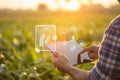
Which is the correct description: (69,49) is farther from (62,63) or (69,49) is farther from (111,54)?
(111,54)

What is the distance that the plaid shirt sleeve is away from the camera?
2605mm

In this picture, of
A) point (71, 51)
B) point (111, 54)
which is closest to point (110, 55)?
point (111, 54)

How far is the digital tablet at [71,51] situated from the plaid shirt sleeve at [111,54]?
57 centimetres

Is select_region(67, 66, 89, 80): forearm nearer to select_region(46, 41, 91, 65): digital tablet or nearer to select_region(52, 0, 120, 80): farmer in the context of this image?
select_region(52, 0, 120, 80): farmer

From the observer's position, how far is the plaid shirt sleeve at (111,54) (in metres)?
2.61

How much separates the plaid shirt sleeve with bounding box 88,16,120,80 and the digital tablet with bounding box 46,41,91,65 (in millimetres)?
571

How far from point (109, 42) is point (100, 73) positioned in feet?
0.57

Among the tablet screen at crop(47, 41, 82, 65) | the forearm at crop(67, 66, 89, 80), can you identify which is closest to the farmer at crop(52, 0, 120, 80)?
the forearm at crop(67, 66, 89, 80)

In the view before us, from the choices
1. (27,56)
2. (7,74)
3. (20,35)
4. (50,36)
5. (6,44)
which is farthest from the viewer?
(20,35)

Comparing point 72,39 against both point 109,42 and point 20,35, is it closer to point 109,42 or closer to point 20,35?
point 109,42

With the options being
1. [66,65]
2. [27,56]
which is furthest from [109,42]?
[27,56]

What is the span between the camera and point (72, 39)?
131 inches

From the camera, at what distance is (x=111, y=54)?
2.62 metres
